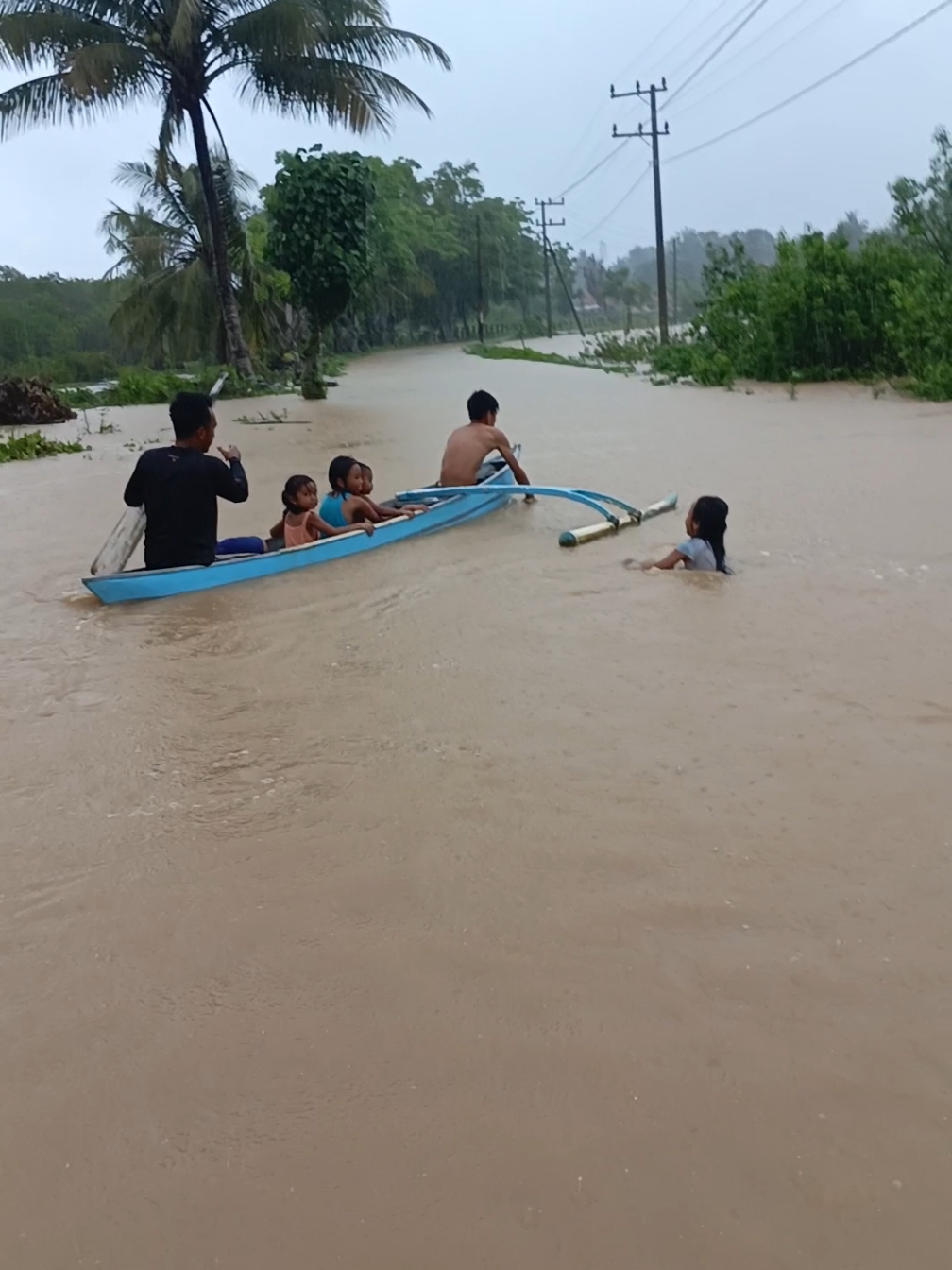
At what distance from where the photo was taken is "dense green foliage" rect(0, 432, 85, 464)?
501 inches

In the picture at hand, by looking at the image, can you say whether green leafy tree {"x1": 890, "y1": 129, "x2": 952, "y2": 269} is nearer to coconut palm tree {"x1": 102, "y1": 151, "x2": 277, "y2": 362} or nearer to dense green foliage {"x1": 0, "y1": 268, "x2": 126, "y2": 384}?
coconut palm tree {"x1": 102, "y1": 151, "x2": 277, "y2": 362}

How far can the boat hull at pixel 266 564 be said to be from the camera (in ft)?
19.5

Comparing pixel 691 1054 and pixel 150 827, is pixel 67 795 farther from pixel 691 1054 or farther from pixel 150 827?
pixel 691 1054

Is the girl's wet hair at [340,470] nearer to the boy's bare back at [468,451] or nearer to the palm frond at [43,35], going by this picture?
the boy's bare back at [468,451]

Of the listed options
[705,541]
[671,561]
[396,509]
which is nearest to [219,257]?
[396,509]

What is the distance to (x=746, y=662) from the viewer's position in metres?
4.62

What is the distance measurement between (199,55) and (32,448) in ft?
25.9

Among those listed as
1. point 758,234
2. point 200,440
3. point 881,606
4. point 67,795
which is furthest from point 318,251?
point 758,234

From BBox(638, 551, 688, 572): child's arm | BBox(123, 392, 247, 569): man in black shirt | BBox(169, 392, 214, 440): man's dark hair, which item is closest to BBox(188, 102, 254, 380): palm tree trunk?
BBox(123, 392, 247, 569): man in black shirt

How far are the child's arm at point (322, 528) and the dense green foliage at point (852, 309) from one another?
359 inches

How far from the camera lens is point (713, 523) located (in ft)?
19.8

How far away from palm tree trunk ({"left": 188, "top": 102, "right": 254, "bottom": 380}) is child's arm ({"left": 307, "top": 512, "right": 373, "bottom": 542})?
13.3 metres

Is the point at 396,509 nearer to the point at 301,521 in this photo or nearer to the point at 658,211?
the point at 301,521

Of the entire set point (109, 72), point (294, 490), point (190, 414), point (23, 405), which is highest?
point (109, 72)
